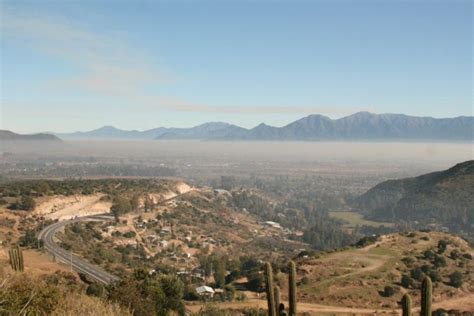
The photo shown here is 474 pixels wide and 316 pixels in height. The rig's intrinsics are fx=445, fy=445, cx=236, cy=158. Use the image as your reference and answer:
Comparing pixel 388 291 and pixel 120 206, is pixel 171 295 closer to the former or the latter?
pixel 388 291

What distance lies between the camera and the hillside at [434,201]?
127m

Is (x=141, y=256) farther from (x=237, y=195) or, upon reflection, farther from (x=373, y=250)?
(x=237, y=195)

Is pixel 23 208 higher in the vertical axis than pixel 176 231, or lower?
higher

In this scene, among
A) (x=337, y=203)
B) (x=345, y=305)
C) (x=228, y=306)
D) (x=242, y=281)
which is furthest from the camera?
(x=337, y=203)

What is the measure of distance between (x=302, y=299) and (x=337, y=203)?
149767mm

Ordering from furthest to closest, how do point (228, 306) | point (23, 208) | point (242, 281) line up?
point (23, 208)
point (242, 281)
point (228, 306)

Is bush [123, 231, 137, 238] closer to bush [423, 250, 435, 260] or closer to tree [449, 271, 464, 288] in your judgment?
bush [423, 250, 435, 260]

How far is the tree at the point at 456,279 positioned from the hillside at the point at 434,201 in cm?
8473

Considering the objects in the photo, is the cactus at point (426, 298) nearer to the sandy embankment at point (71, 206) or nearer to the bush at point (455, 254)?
the bush at point (455, 254)

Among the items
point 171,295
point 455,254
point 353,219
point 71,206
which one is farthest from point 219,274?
point 353,219

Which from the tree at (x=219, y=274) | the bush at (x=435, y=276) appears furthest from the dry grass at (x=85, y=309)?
the bush at (x=435, y=276)

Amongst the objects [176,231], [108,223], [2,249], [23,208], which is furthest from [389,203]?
[2,249]

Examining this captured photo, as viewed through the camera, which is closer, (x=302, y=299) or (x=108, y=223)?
(x=302, y=299)

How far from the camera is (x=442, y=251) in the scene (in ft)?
184
